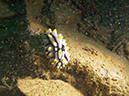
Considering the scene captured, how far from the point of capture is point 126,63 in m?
3.60

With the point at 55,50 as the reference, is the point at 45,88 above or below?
below

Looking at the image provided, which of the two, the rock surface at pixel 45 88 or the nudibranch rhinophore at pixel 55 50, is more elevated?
the nudibranch rhinophore at pixel 55 50

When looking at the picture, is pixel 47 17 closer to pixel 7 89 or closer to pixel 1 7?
pixel 1 7

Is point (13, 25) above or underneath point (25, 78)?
above

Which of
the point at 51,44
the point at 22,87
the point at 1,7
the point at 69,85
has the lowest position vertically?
the point at 69,85

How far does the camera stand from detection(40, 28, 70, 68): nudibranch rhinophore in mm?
2613

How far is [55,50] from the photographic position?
264 cm

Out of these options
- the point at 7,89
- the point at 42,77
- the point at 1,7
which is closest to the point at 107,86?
the point at 42,77

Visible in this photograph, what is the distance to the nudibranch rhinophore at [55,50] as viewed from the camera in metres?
2.61

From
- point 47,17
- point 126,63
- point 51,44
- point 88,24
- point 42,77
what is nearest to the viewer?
point 51,44

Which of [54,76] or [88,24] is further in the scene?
[88,24]

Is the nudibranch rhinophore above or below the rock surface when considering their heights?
above

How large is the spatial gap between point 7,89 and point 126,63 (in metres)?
4.18

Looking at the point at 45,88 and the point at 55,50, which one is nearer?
the point at 55,50
